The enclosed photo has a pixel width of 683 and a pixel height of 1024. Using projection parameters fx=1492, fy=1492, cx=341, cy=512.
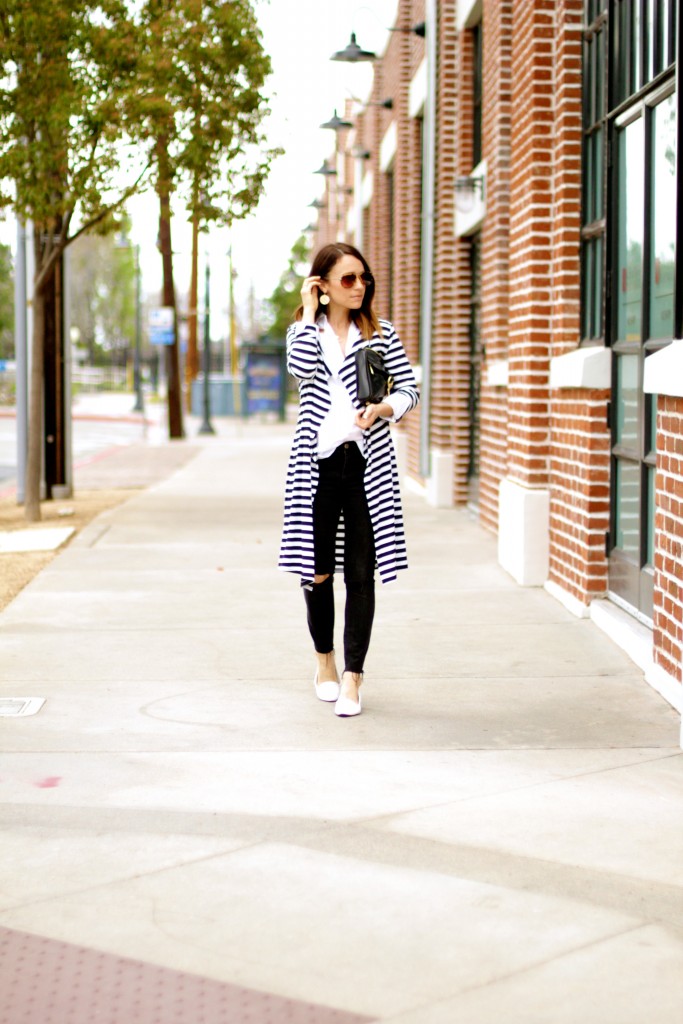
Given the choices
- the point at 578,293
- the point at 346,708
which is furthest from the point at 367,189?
the point at 346,708

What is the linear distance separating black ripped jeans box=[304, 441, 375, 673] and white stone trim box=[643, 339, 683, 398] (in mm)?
1287

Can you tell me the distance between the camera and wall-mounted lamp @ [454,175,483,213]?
13.6 m

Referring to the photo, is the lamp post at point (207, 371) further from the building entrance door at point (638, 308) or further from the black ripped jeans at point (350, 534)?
the black ripped jeans at point (350, 534)

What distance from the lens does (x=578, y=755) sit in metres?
5.59

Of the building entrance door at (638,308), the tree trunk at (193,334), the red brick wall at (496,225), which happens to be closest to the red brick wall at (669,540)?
the building entrance door at (638,308)

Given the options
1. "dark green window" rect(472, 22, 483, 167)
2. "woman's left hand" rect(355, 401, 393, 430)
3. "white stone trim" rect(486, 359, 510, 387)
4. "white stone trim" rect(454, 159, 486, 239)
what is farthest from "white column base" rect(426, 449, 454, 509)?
"woman's left hand" rect(355, 401, 393, 430)

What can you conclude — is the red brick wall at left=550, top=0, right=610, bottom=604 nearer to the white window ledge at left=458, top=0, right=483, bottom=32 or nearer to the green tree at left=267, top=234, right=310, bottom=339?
the white window ledge at left=458, top=0, right=483, bottom=32

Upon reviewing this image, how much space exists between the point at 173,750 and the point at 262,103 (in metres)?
9.30

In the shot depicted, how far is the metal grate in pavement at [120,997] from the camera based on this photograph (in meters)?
3.36

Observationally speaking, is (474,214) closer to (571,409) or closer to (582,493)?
(571,409)

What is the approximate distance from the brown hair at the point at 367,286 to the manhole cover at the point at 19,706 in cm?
200

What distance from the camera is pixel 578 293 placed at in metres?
9.19

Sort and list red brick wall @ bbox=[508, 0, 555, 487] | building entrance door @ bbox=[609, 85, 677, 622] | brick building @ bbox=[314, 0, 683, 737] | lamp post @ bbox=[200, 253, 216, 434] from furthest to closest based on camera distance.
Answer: lamp post @ bbox=[200, 253, 216, 434], red brick wall @ bbox=[508, 0, 555, 487], building entrance door @ bbox=[609, 85, 677, 622], brick building @ bbox=[314, 0, 683, 737]

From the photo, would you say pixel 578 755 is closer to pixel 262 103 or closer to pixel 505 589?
pixel 505 589
